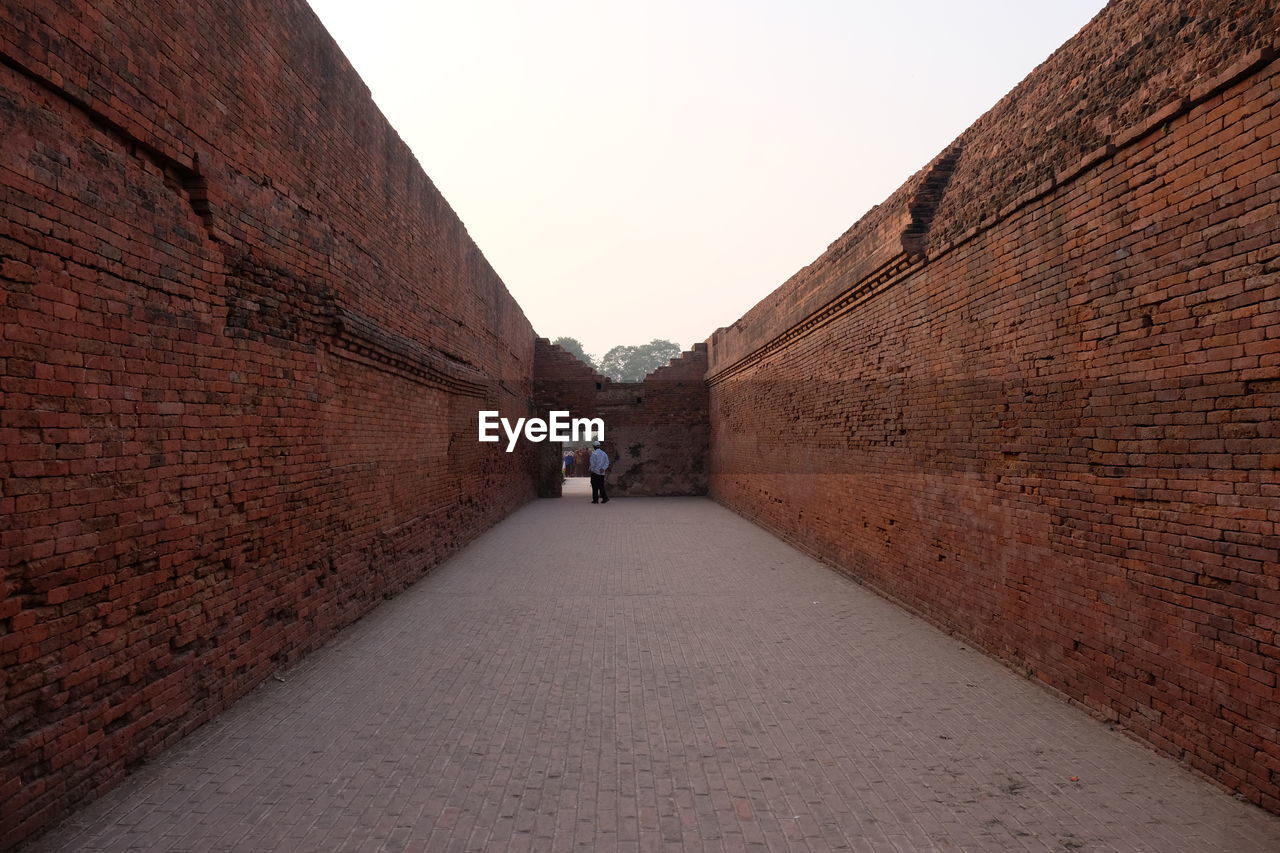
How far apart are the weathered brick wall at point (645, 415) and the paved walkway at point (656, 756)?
13397mm

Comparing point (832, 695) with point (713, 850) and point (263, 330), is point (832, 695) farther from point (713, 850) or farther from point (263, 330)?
point (263, 330)

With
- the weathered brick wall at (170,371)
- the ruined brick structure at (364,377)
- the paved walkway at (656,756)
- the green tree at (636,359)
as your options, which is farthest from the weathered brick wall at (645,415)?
the green tree at (636,359)

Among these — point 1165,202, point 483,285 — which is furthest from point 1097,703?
point 483,285

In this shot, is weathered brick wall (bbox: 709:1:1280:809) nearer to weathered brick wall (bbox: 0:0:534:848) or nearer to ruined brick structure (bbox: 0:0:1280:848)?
ruined brick structure (bbox: 0:0:1280:848)

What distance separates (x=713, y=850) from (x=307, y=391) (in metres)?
4.21

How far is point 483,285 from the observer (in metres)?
11.7

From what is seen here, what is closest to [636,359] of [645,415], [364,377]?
[645,415]

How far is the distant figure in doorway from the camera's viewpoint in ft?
58.2

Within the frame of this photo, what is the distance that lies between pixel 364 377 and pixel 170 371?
269 cm

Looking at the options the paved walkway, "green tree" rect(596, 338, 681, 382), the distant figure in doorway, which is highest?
"green tree" rect(596, 338, 681, 382)

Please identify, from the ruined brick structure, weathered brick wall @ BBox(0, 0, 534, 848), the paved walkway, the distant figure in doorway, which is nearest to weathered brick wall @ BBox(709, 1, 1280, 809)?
the ruined brick structure

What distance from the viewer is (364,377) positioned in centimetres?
628

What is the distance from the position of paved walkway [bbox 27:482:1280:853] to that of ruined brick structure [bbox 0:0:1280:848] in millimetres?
313

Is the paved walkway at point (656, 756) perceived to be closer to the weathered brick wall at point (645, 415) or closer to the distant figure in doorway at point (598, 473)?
the distant figure in doorway at point (598, 473)
